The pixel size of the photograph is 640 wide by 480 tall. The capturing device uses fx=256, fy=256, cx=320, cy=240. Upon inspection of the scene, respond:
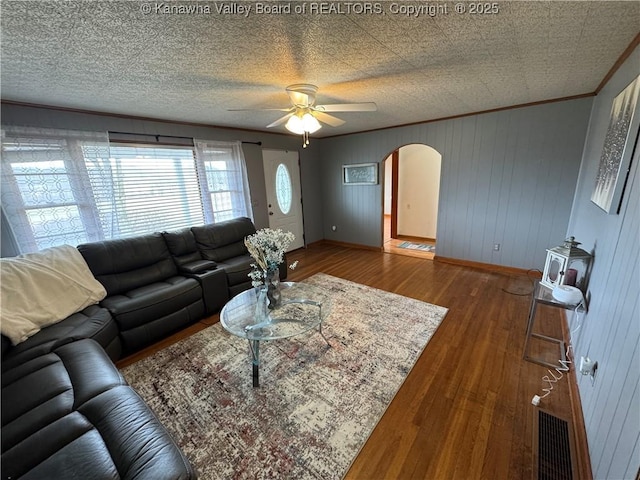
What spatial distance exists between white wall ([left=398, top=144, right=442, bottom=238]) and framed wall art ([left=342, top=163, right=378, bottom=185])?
47.7 inches

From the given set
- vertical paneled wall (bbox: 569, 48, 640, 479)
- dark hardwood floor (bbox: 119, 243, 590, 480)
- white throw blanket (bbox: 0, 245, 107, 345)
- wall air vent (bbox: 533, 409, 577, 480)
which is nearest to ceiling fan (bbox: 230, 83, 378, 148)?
vertical paneled wall (bbox: 569, 48, 640, 479)

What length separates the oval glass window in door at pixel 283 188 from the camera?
5043 millimetres

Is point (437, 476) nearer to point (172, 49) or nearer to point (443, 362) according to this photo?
point (443, 362)

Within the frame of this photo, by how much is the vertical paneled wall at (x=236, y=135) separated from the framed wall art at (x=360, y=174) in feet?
2.50

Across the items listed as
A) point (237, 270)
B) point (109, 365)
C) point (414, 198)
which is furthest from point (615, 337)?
point (414, 198)

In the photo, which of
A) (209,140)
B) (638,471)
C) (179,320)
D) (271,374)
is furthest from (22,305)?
(638,471)

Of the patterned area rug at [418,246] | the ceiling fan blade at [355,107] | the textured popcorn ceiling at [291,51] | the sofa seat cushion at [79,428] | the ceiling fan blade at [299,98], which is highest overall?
the textured popcorn ceiling at [291,51]

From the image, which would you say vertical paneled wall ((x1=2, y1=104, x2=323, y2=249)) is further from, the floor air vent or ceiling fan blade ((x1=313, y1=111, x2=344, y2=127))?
the floor air vent

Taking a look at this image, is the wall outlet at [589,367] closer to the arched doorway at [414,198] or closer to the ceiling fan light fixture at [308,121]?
the ceiling fan light fixture at [308,121]

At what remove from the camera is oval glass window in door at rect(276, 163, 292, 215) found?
504 cm

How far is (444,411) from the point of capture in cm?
171

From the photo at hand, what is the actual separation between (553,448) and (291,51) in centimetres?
282

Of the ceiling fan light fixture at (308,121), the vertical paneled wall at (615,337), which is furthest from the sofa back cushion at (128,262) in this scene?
the vertical paneled wall at (615,337)

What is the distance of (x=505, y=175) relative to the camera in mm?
3648
